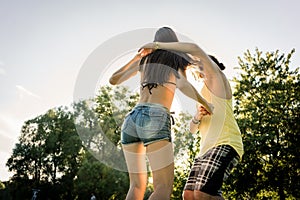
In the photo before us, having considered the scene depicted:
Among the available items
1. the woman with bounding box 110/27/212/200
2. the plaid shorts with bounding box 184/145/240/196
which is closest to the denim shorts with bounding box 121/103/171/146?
the woman with bounding box 110/27/212/200

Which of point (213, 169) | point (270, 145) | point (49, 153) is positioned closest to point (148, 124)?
point (213, 169)

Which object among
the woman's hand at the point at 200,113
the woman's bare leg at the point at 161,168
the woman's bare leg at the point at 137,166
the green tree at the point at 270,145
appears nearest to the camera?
the woman's bare leg at the point at 161,168

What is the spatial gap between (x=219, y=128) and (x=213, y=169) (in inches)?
17.6

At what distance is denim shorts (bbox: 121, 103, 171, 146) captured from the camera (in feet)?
9.50

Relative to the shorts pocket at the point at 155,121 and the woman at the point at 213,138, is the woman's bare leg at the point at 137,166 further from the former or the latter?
the woman at the point at 213,138

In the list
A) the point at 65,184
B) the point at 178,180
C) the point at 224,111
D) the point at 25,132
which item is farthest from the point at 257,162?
the point at 25,132

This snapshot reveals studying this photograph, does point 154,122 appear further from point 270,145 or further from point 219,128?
point 270,145

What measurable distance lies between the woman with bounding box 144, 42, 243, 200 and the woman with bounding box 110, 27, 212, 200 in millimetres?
219

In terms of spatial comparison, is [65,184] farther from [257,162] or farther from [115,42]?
[115,42]

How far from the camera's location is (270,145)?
19.5m

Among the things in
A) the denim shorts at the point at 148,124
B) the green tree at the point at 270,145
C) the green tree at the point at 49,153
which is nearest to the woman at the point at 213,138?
the denim shorts at the point at 148,124

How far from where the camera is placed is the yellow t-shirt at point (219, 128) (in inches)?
142

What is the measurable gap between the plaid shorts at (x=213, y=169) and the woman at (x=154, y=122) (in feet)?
1.87

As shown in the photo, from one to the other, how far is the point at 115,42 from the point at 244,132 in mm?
17588
